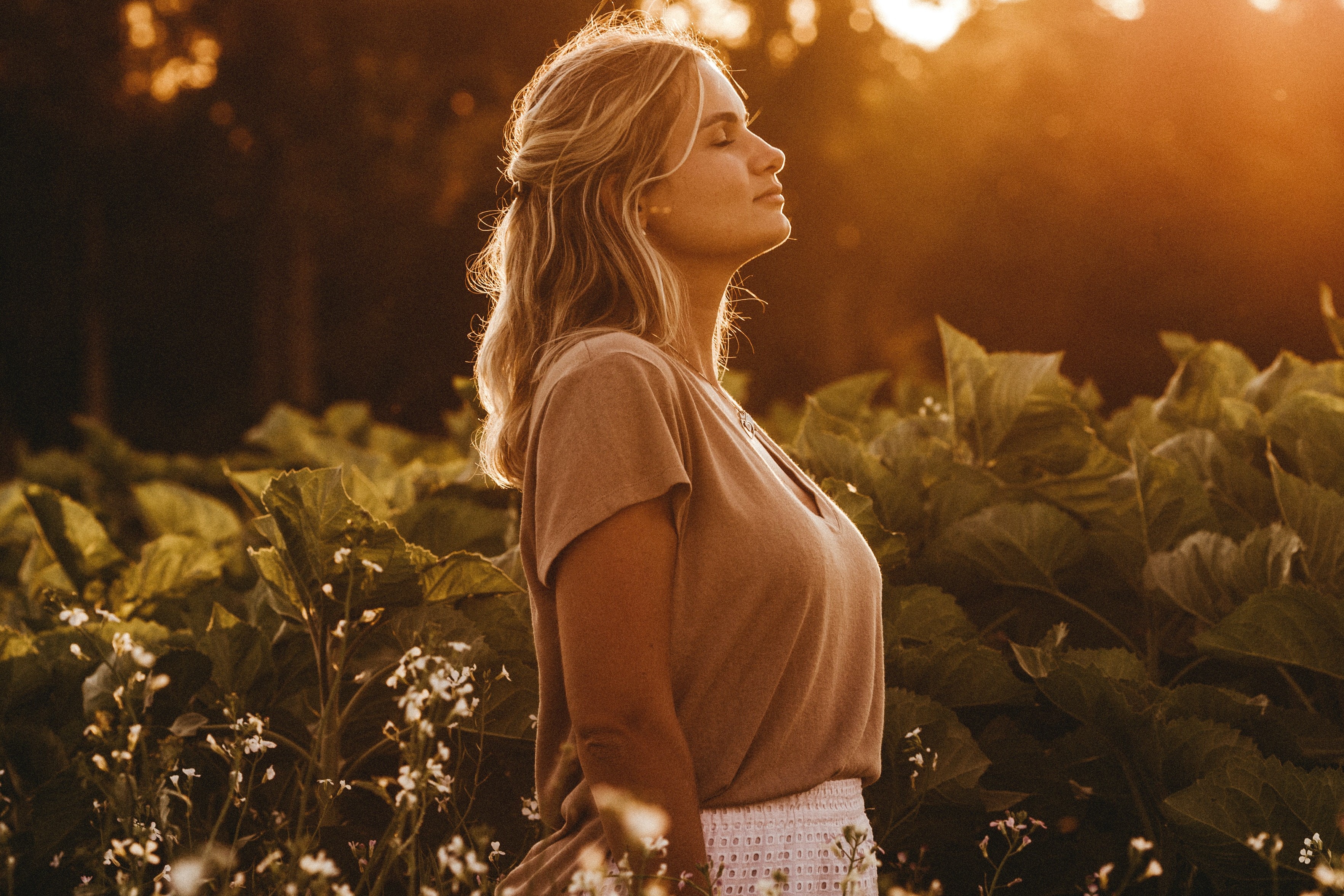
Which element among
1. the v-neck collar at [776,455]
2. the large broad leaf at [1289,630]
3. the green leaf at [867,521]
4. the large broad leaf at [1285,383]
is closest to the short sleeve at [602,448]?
the v-neck collar at [776,455]

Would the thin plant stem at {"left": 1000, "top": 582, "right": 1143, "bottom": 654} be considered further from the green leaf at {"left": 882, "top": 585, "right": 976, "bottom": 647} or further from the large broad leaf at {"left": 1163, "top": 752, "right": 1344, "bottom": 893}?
the large broad leaf at {"left": 1163, "top": 752, "right": 1344, "bottom": 893}

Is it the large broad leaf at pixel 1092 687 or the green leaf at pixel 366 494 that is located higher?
the green leaf at pixel 366 494

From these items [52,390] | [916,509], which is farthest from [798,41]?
[916,509]

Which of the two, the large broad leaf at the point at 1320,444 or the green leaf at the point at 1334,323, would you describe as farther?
the green leaf at the point at 1334,323

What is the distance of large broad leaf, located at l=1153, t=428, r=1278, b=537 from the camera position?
3.12 m

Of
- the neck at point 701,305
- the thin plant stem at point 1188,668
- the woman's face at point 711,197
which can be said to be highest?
the woman's face at point 711,197

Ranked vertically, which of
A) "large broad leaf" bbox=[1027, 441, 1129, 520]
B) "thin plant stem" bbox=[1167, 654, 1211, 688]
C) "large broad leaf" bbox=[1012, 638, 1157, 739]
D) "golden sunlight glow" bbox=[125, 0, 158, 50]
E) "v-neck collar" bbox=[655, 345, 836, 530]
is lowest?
"thin plant stem" bbox=[1167, 654, 1211, 688]

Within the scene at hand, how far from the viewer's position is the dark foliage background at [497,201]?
65.7ft

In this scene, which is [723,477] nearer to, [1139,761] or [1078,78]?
[1139,761]

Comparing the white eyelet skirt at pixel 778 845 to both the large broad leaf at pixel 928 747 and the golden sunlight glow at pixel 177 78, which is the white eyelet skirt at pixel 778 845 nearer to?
the large broad leaf at pixel 928 747

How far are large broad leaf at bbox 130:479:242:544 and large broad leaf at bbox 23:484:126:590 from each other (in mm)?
542

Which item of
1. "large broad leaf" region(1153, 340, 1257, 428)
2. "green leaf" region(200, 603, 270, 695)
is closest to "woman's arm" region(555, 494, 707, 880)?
"green leaf" region(200, 603, 270, 695)

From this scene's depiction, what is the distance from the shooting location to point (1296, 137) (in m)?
19.0

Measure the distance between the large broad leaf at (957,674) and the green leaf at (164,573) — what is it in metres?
1.99
